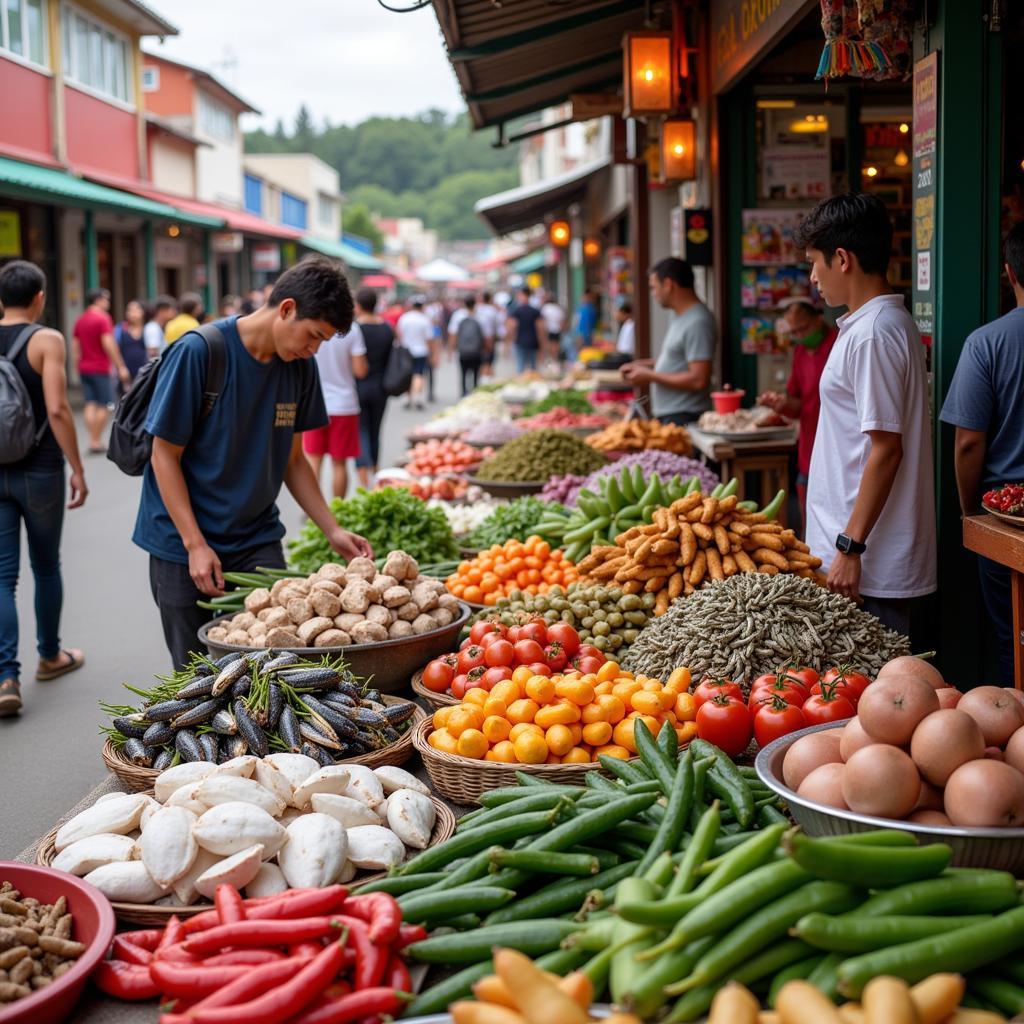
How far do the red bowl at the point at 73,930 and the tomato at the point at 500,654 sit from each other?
157cm

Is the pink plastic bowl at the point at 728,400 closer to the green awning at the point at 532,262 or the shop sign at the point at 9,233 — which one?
the shop sign at the point at 9,233

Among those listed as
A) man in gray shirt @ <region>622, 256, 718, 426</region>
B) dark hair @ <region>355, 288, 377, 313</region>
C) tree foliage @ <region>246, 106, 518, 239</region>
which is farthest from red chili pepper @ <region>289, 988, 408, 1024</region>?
tree foliage @ <region>246, 106, 518, 239</region>

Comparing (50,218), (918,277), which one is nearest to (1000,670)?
(918,277)

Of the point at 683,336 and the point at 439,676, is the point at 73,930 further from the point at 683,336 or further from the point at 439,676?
the point at 683,336

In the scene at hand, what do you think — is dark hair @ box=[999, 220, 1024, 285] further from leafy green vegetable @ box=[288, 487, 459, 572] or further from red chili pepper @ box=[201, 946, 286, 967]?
red chili pepper @ box=[201, 946, 286, 967]

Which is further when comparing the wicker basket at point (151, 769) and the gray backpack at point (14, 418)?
the gray backpack at point (14, 418)

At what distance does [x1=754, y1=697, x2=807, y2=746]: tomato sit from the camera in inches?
127

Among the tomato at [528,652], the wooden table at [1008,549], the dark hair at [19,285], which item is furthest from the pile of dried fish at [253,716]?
the dark hair at [19,285]

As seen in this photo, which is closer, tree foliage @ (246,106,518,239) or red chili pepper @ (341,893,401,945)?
red chili pepper @ (341,893,401,945)

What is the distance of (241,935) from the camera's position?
2328 millimetres

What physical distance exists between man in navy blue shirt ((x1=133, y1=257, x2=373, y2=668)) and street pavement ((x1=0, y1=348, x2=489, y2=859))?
1.07 meters

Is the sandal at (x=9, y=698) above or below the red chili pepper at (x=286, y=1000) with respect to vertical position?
below

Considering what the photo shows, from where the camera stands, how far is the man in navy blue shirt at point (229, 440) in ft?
15.0

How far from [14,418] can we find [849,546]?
4411 millimetres
